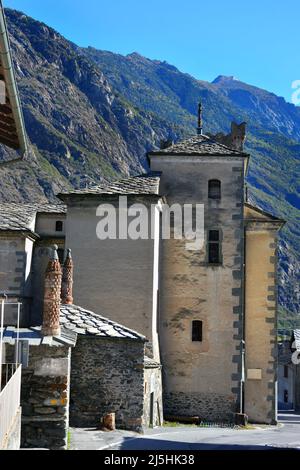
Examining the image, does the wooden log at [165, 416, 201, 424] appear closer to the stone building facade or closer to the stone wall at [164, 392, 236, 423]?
the stone wall at [164, 392, 236, 423]

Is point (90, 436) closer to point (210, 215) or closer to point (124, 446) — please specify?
point (124, 446)

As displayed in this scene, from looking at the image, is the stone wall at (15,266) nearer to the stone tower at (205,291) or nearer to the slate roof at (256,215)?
the stone tower at (205,291)

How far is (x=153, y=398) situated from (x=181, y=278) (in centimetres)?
708

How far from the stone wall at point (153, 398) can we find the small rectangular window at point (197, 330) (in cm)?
298

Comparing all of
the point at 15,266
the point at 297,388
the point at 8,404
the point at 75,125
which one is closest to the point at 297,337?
the point at 297,388

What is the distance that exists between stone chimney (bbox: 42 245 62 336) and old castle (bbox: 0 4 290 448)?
840cm

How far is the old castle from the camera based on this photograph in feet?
98.8

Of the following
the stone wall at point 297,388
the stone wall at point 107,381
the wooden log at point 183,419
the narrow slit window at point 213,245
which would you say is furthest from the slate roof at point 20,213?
the stone wall at point 297,388

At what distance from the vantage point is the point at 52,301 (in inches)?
730

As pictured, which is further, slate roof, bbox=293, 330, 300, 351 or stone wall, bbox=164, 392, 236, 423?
slate roof, bbox=293, 330, 300, 351

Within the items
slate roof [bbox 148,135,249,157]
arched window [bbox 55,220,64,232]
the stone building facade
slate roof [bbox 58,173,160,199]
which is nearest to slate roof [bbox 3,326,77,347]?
the stone building facade

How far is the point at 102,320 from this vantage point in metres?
22.9
